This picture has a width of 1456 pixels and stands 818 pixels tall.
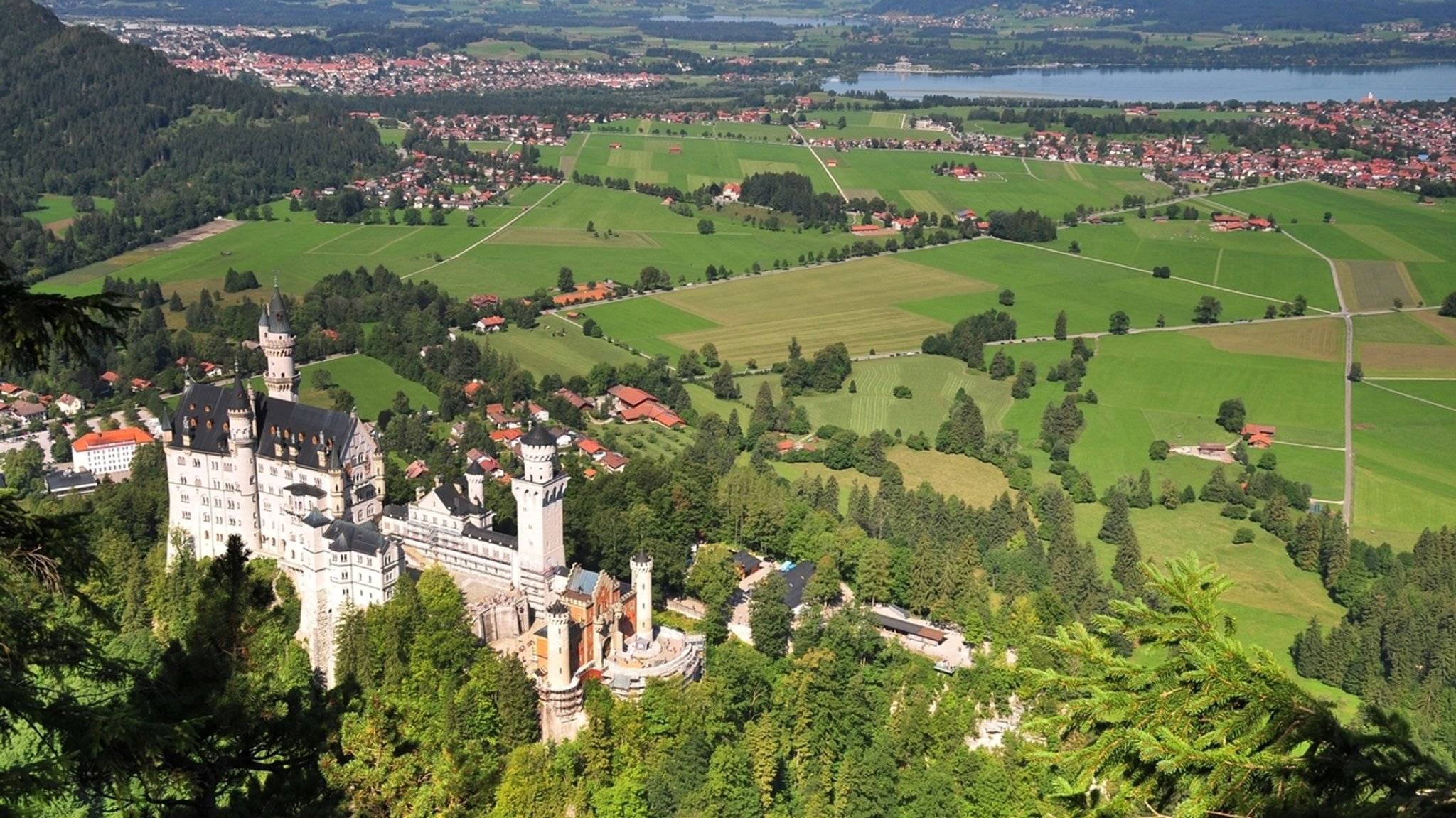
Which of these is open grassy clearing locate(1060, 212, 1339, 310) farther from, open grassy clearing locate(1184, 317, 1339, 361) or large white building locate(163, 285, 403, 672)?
large white building locate(163, 285, 403, 672)

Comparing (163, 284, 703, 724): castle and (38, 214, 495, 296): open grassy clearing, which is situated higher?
(163, 284, 703, 724): castle

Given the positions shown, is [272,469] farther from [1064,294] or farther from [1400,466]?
[1064,294]

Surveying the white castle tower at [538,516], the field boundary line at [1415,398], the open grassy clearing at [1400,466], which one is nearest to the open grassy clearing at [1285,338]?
the field boundary line at [1415,398]

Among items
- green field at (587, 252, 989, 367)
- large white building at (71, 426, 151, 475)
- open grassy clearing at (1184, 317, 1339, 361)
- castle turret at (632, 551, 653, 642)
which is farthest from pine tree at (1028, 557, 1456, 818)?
open grassy clearing at (1184, 317, 1339, 361)

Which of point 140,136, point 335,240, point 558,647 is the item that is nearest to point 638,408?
point 558,647

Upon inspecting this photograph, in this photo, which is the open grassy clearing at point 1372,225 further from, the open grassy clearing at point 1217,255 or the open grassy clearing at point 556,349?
the open grassy clearing at point 556,349

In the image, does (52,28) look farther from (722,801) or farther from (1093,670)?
(1093,670)
